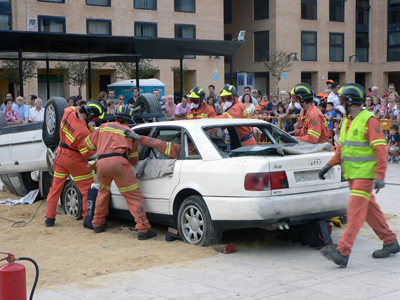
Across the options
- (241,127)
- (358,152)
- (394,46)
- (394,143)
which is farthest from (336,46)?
(358,152)

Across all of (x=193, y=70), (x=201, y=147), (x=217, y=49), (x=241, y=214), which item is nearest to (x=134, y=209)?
(x=201, y=147)

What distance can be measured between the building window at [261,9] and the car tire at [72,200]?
123 feet

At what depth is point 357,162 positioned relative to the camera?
548 centimetres

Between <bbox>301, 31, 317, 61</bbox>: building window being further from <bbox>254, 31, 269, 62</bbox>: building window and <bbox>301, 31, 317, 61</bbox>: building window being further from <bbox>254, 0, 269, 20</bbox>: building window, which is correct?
<bbox>254, 0, 269, 20</bbox>: building window

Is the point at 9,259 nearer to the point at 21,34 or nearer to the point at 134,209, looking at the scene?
the point at 134,209

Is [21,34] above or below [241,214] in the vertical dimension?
above

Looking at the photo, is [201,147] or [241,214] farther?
[201,147]

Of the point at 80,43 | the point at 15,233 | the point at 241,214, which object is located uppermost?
the point at 80,43

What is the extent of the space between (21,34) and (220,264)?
1062cm

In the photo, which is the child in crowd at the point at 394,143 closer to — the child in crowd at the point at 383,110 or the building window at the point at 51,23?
the child in crowd at the point at 383,110

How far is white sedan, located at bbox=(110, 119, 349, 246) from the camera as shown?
5734 mm

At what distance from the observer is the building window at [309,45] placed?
4422 cm

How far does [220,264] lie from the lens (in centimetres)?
572

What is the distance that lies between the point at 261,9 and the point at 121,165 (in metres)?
39.5
